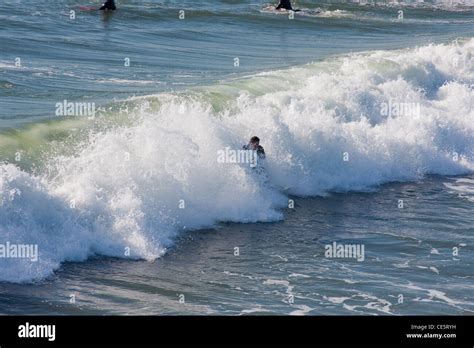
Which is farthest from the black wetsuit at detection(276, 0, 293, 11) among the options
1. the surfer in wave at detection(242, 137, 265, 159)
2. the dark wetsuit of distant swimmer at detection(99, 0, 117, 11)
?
the surfer in wave at detection(242, 137, 265, 159)

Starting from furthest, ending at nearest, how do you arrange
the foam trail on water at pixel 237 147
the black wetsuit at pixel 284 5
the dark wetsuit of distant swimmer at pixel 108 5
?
the black wetsuit at pixel 284 5
the dark wetsuit of distant swimmer at pixel 108 5
the foam trail on water at pixel 237 147

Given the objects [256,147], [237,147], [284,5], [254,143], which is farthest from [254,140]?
[284,5]

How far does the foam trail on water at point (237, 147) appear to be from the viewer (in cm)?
1487

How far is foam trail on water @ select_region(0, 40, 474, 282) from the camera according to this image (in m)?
14.9

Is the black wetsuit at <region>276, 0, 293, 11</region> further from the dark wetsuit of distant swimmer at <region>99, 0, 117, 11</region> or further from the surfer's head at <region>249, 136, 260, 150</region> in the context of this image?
the surfer's head at <region>249, 136, 260, 150</region>

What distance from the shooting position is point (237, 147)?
19.0 metres

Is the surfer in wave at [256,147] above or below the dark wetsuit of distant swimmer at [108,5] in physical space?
below

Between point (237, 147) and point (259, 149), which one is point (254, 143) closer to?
point (259, 149)

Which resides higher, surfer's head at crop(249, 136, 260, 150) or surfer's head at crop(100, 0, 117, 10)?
surfer's head at crop(100, 0, 117, 10)

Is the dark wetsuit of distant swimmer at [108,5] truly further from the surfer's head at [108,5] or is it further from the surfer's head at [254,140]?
the surfer's head at [254,140]

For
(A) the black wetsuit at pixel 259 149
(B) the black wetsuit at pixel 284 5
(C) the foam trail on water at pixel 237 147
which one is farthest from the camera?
(B) the black wetsuit at pixel 284 5

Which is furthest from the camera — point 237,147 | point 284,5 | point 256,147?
point 284,5

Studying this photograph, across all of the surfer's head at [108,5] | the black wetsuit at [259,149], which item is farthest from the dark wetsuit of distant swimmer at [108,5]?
the black wetsuit at [259,149]
